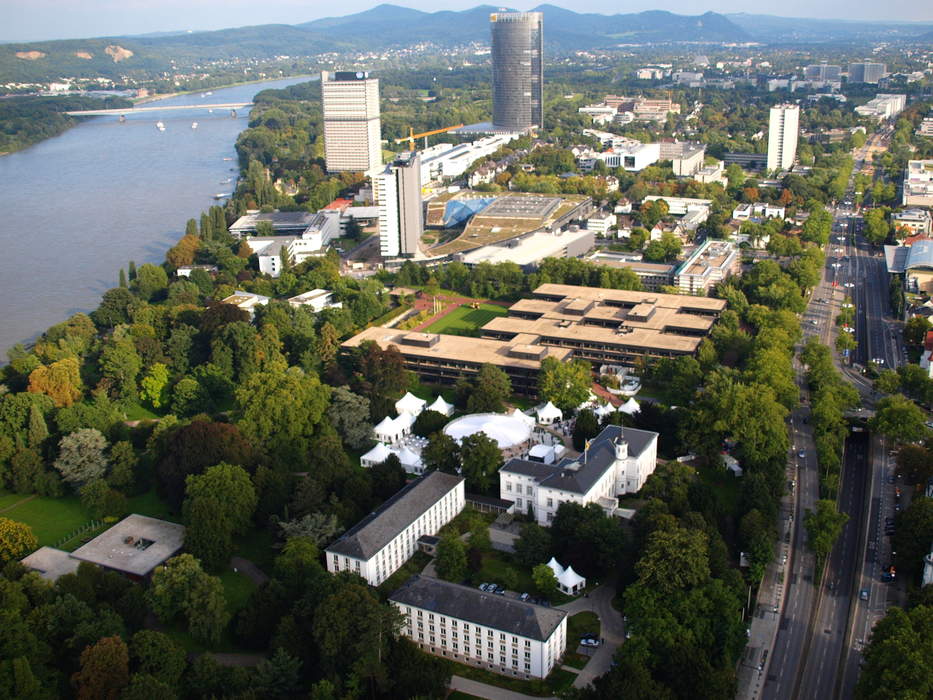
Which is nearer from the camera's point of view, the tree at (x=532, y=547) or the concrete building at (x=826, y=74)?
the tree at (x=532, y=547)

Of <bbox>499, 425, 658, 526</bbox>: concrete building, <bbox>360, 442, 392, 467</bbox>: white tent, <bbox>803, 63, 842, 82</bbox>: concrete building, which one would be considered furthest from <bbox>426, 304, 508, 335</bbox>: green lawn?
<bbox>803, 63, 842, 82</bbox>: concrete building

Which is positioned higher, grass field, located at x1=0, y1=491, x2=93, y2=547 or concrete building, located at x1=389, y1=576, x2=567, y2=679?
concrete building, located at x1=389, y1=576, x2=567, y2=679

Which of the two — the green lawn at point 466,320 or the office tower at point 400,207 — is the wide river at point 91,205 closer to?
the office tower at point 400,207

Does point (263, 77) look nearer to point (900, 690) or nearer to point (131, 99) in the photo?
point (131, 99)

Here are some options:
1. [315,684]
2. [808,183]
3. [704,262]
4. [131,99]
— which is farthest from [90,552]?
[131,99]

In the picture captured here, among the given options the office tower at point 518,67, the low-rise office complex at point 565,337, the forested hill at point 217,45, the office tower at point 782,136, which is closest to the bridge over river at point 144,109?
the forested hill at point 217,45

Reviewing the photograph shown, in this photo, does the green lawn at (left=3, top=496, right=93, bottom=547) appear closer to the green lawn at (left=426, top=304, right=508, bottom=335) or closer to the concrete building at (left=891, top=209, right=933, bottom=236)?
the green lawn at (left=426, top=304, right=508, bottom=335)

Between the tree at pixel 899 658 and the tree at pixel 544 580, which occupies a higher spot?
the tree at pixel 899 658
